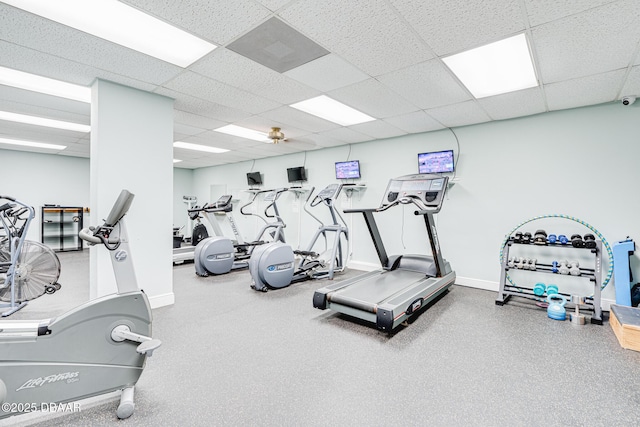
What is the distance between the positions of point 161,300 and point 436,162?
4417 mm

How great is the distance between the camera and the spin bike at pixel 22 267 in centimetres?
324

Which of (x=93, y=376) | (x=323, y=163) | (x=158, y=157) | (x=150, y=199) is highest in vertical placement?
(x=323, y=163)

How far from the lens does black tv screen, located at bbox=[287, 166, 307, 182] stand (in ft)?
21.5

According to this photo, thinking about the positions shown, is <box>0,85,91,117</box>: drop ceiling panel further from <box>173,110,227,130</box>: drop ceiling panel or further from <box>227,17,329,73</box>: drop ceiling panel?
<box>227,17,329,73</box>: drop ceiling panel

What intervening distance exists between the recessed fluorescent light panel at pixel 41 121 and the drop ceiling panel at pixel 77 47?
2.31 metres

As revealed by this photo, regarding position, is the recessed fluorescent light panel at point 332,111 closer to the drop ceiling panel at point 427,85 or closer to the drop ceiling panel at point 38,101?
the drop ceiling panel at point 427,85

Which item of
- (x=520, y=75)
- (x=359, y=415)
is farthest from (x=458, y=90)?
(x=359, y=415)

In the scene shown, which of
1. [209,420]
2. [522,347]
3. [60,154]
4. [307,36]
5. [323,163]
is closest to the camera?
[209,420]

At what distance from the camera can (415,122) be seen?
14.5 ft

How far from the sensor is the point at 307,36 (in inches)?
88.3

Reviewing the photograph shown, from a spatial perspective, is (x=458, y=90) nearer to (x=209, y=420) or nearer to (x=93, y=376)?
(x=209, y=420)

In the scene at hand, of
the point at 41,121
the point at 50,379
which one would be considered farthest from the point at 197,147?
the point at 50,379

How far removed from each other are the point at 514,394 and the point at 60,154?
33.6ft

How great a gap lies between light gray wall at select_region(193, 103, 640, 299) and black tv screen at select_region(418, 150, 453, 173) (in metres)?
0.17
